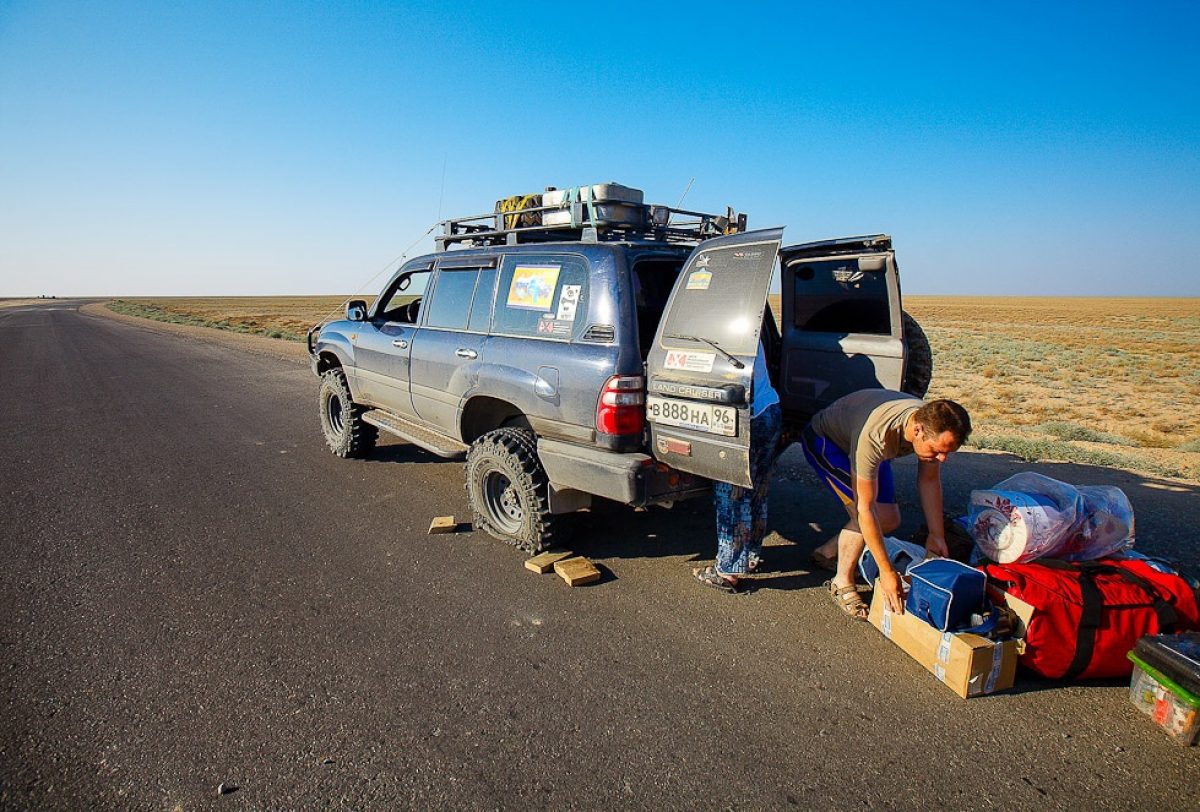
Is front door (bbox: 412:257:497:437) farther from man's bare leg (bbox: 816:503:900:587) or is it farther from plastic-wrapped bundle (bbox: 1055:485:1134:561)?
plastic-wrapped bundle (bbox: 1055:485:1134:561)

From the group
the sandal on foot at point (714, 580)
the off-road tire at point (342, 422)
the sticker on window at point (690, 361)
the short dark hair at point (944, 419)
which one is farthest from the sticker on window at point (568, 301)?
the off-road tire at point (342, 422)

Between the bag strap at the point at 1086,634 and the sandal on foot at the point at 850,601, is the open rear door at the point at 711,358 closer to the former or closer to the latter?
the sandal on foot at the point at 850,601

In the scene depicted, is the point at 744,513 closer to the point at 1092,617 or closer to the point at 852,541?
the point at 852,541

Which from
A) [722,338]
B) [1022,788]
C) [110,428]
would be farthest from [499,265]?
[110,428]

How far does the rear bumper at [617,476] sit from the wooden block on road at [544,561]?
18.9 inches

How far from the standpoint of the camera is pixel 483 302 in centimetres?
480

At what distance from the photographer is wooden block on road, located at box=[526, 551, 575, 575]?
414 centimetres

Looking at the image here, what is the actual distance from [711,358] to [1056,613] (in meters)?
1.93

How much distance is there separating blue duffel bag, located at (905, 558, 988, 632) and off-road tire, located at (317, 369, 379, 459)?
17.4 ft

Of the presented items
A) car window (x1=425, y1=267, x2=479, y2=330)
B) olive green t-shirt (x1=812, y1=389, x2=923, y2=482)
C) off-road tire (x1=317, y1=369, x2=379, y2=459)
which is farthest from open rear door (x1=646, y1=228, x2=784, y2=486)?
off-road tire (x1=317, y1=369, x2=379, y2=459)

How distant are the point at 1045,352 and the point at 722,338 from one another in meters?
27.5

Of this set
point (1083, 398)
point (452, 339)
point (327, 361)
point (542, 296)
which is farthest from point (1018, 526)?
point (1083, 398)

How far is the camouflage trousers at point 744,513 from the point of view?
144 inches

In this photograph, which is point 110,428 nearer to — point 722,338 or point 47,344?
point 722,338
